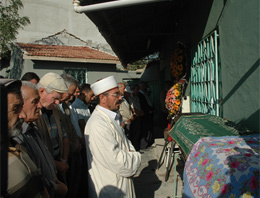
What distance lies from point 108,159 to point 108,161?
0.08ft

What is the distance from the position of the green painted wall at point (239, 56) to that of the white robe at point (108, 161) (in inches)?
55.8

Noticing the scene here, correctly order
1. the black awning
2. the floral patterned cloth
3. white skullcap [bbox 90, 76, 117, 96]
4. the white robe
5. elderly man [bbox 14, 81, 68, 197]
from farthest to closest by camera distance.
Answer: the black awning → white skullcap [bbox 90, 76, 117, 96] → the white robe → elderly man [bbox 14, 81, 68, 197] → the floral patterned cloth

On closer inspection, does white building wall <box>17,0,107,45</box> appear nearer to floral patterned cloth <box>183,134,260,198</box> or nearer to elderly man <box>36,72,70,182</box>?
elderly man <box>36,72,70,182</box>


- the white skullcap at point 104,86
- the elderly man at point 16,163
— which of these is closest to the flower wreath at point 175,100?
the white skullcap at point 104,86

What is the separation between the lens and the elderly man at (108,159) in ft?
6.86

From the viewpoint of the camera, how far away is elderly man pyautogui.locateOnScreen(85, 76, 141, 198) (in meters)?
2.09

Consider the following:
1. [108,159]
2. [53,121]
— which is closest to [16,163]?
[108,159]

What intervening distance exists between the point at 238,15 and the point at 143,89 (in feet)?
14.6

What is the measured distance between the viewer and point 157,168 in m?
4.75

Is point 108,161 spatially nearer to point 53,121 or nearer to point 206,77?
point 53,121

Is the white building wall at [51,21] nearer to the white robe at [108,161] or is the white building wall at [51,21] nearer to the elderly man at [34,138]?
the white robe at [108,161]

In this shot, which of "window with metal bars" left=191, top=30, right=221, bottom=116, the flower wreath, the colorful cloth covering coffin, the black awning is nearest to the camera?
the colorful cloth covering coffin

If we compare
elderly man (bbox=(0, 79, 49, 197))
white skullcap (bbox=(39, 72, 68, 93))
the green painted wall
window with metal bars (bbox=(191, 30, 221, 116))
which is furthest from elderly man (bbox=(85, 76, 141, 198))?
window with metal bars (bbox=(191, 30, 221, 116))

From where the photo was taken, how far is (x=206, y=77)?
3879mm
